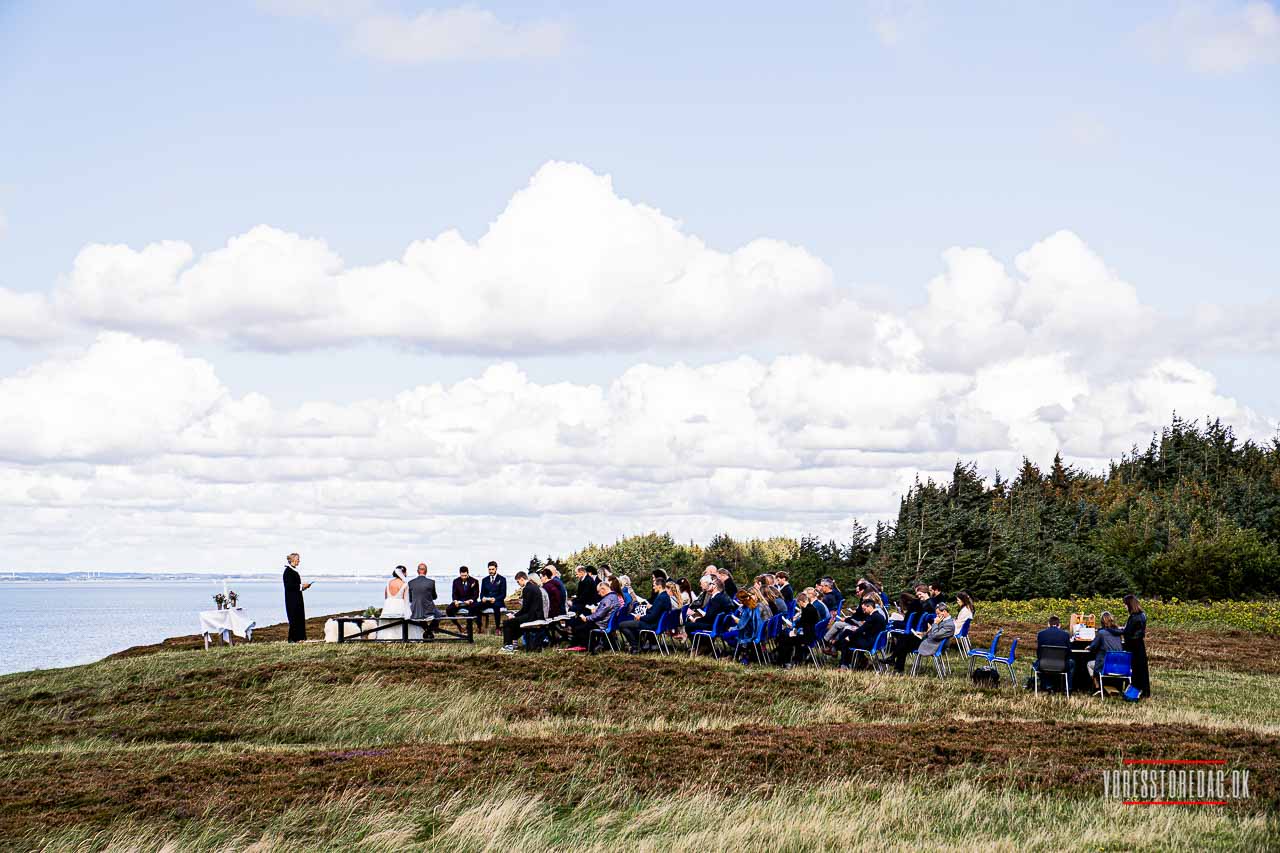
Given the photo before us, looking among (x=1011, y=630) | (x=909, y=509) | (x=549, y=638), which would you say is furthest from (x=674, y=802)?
(x=909, y=509)

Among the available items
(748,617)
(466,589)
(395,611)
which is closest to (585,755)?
(748,617)

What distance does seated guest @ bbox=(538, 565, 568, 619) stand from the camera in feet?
74.0

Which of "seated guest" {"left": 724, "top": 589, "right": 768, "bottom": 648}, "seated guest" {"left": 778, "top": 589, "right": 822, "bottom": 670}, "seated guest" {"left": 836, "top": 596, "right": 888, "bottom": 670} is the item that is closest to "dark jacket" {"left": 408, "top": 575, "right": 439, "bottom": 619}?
"seated guest" {"left": 724, "top": 589, "right": 768, "bottom": 648}

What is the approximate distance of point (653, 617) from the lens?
70.2ft

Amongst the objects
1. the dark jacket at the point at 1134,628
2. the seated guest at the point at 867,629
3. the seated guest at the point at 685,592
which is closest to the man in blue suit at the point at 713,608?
the seated guest at the point at 685,592

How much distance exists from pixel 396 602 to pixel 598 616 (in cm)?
486

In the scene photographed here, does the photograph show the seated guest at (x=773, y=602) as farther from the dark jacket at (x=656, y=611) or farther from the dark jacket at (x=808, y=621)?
the dark jacket at (x=656, y=611)

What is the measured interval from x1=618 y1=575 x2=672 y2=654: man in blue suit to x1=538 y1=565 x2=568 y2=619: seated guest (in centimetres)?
171

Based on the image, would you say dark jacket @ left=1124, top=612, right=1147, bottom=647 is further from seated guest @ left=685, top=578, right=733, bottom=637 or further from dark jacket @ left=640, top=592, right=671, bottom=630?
dark jacket @ left=640, top=592, right=671, bottom=630

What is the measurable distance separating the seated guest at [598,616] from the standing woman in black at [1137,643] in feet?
27.9

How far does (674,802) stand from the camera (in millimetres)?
11125

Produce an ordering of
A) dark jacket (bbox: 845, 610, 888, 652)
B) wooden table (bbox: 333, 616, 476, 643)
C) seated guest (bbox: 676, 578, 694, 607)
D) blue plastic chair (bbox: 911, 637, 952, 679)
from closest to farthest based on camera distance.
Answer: blue plastic chair (bbox: 911, 637, 952, 679) → dark jacket (bbox: 845, 610, 888, 652) → seated guest (bbox: 676, 578, 694, 607) → wooden table (bbox: 333, 616, 476, 643)

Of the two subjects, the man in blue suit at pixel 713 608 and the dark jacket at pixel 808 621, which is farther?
the man in blue suit at pixel 713 608

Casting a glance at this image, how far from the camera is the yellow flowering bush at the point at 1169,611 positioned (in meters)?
34.1
